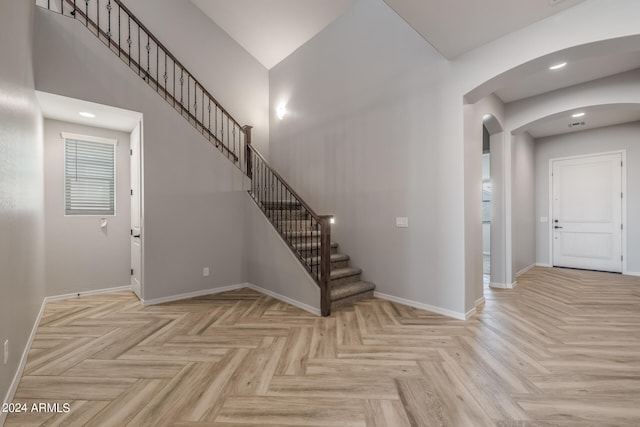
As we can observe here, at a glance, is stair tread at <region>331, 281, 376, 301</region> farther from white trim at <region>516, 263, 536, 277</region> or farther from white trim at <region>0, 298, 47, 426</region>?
white trim at <region>516, 263, 536, 277</region>

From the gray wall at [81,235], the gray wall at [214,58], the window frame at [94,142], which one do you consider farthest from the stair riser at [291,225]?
the window frame at [94,142]

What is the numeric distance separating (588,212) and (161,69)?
880cm

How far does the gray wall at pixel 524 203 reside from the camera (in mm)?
5344

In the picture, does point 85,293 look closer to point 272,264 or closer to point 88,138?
point 88,138

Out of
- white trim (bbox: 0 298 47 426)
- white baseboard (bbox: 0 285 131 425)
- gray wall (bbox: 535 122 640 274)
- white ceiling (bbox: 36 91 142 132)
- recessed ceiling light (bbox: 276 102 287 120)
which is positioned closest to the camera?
white trim (bbox: 0 298 47 426)

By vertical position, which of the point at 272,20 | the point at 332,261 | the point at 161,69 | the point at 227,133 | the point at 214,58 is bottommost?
the point at 332,261

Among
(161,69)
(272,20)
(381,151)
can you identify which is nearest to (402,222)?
(381,151)

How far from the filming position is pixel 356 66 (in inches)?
163

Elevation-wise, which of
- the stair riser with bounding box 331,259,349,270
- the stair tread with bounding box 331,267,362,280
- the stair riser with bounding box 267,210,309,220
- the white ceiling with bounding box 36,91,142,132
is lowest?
the stair tread with bounding box 331,267,362,280

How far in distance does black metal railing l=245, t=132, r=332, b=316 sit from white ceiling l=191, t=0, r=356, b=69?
6.67 feet

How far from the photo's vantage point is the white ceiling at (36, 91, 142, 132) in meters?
3.13

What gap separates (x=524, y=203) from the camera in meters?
5.70

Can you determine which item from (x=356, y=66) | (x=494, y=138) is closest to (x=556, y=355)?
(x=494, y=138)

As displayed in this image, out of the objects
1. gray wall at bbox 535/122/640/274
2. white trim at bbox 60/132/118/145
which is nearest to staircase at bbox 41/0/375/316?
white trim at bbox 60/132/118/145
